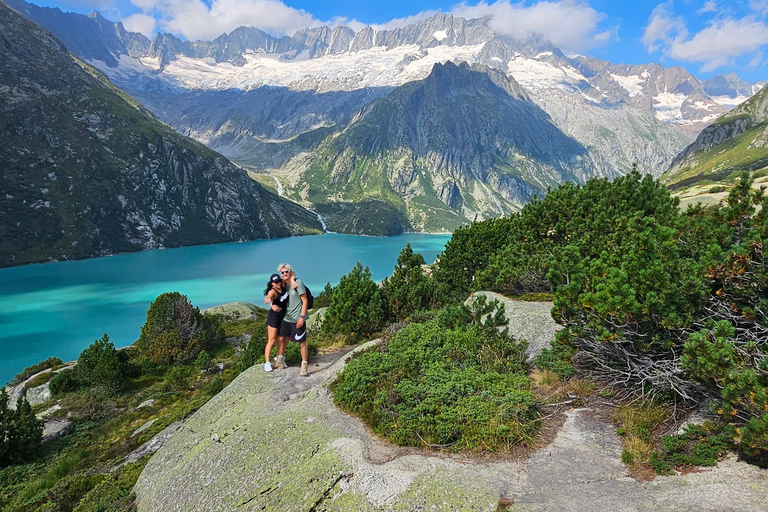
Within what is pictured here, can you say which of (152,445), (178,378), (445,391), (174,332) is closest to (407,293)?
(445,391)

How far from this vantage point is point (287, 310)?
12328 millimetres

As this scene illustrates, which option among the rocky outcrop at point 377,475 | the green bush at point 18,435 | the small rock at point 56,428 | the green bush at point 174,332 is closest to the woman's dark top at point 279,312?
the rocky outcrop at point 377,475

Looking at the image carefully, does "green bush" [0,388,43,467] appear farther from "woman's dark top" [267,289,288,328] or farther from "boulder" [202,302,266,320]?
"boulder" [202,302,266,320]

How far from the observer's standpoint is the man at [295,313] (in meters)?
12.0

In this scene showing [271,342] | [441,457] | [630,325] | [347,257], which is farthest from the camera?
[347,257]

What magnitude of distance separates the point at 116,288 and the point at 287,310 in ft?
379

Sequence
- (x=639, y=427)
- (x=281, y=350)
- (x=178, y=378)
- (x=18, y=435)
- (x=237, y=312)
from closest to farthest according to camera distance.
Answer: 1. (x=639, y=427)
2. (x=281, y=350)
3. (x=18, y=435)
4. (x=178, y=378)
5. (x=237, y=312)

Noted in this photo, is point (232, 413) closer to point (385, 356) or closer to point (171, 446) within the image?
point (171, 446)

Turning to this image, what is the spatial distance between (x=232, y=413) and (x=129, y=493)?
8.63 ft

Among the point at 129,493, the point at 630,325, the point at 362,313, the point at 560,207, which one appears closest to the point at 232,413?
the point at 129,493

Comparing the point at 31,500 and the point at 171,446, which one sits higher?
the point at 171,446

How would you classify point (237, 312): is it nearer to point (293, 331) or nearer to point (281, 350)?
point (281, 350)

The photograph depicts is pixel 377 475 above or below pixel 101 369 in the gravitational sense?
above

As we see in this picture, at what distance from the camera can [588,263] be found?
1054 cm
